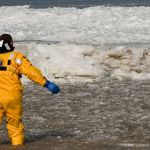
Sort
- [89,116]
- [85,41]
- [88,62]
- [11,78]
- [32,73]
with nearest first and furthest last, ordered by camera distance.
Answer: [32,73], [11,78], [89,116], [88,62], [85,41]

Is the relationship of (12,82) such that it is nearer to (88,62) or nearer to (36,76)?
(36,76)

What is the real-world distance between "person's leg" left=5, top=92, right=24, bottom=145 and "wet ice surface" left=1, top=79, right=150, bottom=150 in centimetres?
20

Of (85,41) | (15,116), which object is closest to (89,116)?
(15,116)

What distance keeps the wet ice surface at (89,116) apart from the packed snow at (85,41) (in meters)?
0.75

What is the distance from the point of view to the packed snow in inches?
551

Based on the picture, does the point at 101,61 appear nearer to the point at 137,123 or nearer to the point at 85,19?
the point at 137,123

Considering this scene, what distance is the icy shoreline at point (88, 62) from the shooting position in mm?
13797

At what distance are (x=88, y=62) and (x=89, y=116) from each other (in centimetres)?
398

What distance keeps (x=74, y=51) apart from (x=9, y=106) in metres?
7.32

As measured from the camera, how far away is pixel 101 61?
14.4 metres

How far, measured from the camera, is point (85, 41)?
785 inches

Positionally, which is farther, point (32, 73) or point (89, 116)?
point (89, 116)

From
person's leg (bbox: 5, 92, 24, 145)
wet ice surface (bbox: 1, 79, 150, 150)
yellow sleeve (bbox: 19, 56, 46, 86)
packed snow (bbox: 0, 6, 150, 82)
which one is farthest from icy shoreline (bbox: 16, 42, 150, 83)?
yellow sleeve (bbox: 19, 56, 46, 86)

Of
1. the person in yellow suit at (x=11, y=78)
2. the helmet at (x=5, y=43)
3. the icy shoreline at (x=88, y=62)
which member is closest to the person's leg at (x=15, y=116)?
the person in yellow suit at (x=11, y=78)
